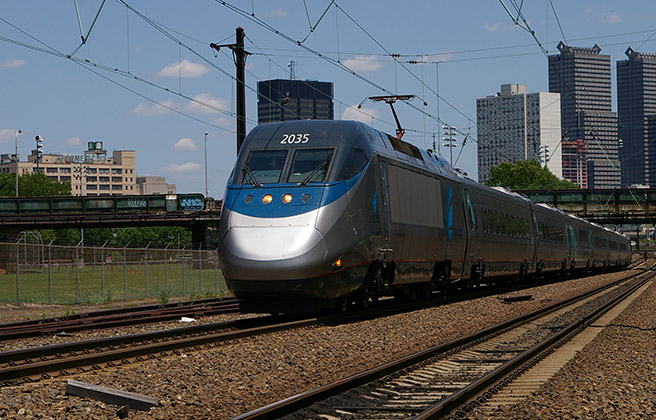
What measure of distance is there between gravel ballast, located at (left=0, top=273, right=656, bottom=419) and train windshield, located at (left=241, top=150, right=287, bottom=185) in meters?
3.16

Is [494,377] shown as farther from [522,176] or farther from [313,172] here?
[522,176]

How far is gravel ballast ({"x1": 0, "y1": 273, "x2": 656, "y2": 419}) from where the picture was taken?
29.8 feet

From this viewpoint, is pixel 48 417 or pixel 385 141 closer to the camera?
pixel 48 417

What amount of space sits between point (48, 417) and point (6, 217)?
83.1 meters

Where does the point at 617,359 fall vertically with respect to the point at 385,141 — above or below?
below

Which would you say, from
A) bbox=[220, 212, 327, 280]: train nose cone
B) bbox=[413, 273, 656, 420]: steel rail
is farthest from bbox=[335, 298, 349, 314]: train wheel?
bbox=[413, 273, 656, 420]: steel rail

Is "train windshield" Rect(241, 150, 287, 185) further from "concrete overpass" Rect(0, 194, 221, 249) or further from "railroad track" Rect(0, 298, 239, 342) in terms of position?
"concrete overpass" Rect(0, 194, 221, 249)

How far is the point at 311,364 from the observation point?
41.4ft

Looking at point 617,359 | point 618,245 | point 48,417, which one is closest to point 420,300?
point 617,359

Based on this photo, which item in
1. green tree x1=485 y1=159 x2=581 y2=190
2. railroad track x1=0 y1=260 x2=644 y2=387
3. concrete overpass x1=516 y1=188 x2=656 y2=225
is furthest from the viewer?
green tree x1=485 y1=159 x2=581 y2=190

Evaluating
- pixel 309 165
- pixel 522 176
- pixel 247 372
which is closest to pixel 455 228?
pixel 309 165

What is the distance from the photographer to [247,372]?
11.7m

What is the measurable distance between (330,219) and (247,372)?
5.67 metres

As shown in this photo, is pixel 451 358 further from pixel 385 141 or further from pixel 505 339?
pixel 385 141
